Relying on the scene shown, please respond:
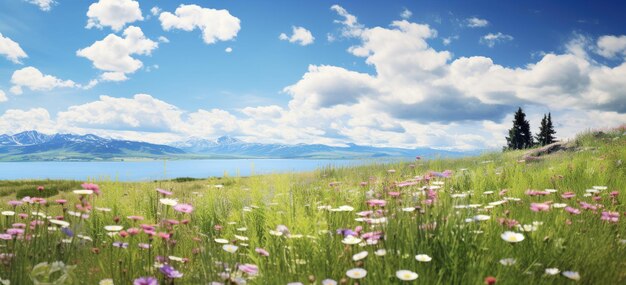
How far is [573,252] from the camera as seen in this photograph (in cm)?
358

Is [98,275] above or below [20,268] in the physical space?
below

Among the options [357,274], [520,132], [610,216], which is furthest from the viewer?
[520,132]

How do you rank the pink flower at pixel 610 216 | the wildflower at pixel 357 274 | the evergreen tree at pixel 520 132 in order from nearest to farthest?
the wildflower at pixel 357 274 → the pink flower at pixel 610 216 → the evergreen tree at pixel 520 132

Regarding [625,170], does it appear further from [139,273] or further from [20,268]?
[20,268]

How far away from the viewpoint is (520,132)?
63094mm

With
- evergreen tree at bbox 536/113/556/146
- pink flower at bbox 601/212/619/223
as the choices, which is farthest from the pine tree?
pink flower at bbox 601/212/619/223

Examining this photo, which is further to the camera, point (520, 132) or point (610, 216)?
point (520, 132)

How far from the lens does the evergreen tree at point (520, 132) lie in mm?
62125

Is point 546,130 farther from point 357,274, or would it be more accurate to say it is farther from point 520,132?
point 357,274

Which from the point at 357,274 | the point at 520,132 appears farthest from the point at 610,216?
the point at 520,132

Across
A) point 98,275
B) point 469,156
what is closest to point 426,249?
point 98,275

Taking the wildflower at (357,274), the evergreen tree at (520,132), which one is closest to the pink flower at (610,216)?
the wildflower at (357,274)

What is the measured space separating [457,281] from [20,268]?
3108 millimetres

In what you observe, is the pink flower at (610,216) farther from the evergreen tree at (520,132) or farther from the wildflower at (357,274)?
the evergreen tree at (520,132)
